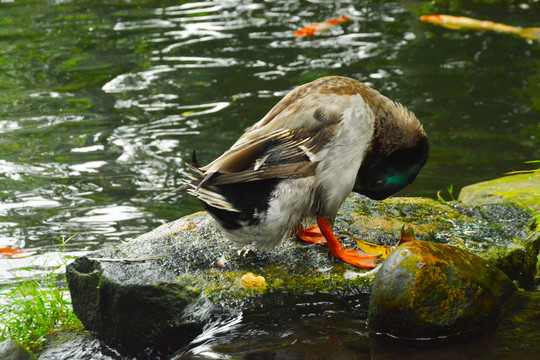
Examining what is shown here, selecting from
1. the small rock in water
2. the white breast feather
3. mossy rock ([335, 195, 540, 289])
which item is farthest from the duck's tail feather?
mossy rock ([335, 195, 540, 289])

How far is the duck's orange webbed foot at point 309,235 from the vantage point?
4.18 metres

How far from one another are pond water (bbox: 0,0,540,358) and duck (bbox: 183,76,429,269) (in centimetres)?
182

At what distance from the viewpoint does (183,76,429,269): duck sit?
3615 mm

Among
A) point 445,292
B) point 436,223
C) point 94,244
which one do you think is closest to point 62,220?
point 94,244

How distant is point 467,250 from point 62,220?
3.45 meters

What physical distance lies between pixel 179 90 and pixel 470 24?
451 cm

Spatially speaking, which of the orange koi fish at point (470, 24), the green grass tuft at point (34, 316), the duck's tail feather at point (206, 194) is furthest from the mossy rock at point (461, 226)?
the orange koi fish at point (470, 24)

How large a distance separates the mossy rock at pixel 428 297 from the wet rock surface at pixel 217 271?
0.38m

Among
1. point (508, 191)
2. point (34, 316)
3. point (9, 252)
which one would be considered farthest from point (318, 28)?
point (34, 316)

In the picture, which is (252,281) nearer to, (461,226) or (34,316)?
(34,316)

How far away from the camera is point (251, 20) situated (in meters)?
10.8

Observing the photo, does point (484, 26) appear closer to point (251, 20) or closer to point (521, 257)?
point (251, 20)

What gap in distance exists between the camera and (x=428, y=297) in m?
3.32

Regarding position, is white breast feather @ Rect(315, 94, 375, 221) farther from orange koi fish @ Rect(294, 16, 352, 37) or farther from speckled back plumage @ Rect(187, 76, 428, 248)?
orange koi fish @ Rect(294, 16, 352, 37)
